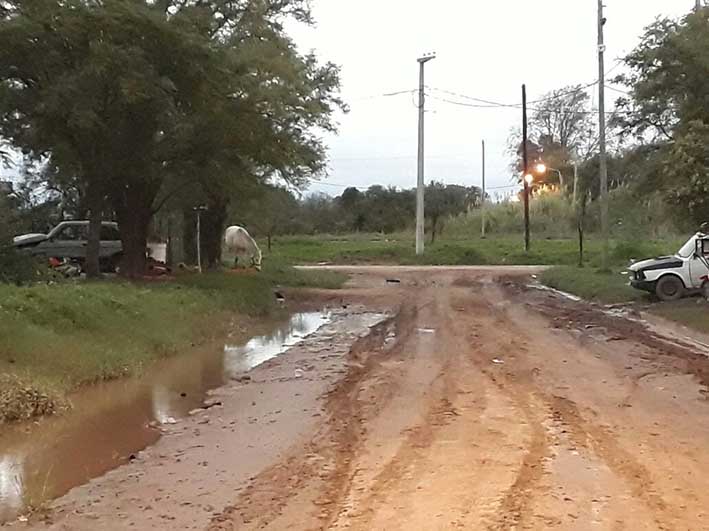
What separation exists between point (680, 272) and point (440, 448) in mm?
18508

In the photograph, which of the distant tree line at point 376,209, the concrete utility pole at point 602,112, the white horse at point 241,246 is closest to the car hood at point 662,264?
the concrete utility pole at point 602,112

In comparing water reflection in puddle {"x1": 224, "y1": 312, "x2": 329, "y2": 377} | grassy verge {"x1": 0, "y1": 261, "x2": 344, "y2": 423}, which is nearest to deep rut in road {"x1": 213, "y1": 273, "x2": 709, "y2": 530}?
water reflection in puddle {"x1": 224, "y1": 312, "x2": 329, "y2": 377}

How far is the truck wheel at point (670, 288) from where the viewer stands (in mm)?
26188

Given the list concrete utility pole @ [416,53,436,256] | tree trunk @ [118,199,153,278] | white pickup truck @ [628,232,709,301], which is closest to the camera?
white pickup truck @ [628,232,709,301]

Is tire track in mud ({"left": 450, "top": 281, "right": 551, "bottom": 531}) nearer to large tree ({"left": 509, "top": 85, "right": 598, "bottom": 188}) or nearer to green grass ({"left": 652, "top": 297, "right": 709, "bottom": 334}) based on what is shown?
green grass ({"left": 652, "top": 297, "right": 709, "bottom": 334})

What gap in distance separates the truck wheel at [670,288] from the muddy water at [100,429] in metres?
13.1

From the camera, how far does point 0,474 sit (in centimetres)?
899

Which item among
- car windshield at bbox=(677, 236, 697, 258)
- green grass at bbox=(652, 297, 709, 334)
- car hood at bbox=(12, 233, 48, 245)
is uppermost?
car hood at bbox=(12, 233, 48, 245)

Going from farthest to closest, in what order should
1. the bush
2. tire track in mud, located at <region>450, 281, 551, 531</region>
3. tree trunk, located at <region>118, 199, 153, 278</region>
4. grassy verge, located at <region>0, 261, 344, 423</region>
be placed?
1. the bush
2. tree trunk, located at <region>118, 199, 153, 278</region>
3. grassy verge, located at <region>0, 261, 344, 423</region>
4. tire track in mud, located at <region>450, 281, 551, 531</region>

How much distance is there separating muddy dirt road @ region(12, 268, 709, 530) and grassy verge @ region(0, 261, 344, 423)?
1.99 metres

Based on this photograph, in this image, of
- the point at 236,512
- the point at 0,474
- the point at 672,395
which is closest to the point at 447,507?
the point at 236,512

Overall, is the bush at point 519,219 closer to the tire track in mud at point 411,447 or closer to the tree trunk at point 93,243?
the tree trunk at point 93,243

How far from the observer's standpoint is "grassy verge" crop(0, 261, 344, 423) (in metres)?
12.2

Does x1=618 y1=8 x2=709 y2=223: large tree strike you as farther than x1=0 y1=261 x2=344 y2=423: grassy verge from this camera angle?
Yes
